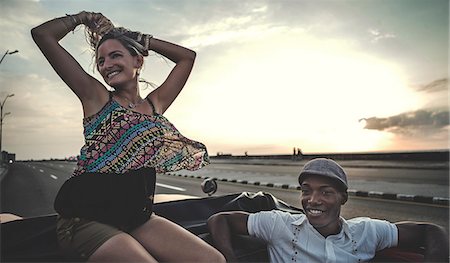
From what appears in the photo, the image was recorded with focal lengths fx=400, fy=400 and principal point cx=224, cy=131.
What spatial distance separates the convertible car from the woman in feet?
1.09

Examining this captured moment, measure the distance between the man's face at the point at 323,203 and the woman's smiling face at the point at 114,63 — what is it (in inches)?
48.7

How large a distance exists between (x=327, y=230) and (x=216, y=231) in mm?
671

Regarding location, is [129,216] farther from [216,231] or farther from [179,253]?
[216,231]

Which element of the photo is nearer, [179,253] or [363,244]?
[179,253]

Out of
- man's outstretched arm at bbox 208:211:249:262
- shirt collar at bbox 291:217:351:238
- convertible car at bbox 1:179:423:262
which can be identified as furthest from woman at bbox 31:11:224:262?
shirt collar at bbox 291:217:351:238

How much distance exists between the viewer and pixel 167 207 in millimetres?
2729

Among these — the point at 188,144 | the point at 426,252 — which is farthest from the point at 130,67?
the point at 426,252

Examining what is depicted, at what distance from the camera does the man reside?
237cm

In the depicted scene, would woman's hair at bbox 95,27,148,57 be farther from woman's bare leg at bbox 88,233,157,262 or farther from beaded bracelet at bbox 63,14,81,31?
woman's bare leg at bbox 88,233,157,262

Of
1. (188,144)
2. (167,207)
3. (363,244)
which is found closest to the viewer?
(188,144)

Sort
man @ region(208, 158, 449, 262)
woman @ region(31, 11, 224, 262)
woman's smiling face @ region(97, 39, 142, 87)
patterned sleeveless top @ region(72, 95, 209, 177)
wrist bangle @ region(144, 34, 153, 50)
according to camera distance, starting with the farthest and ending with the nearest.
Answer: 1. man @ region(208, 158, 449, 262)
2. wrist bangle @ region(144, 34, 153, 50)
3. woman's smiling face @ region(97, 39, 142, 87)
4. patterned sleeveless top @ region(72, 95, 209, 177)
5. woman @ region(31, 11, 224, 262)

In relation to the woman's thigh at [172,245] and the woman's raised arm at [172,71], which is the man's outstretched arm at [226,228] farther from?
the woman's raised arm at [172,71]

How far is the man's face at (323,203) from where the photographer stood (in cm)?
239

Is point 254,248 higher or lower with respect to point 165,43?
lower
